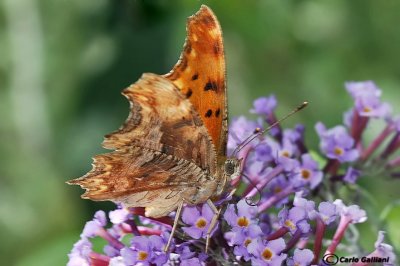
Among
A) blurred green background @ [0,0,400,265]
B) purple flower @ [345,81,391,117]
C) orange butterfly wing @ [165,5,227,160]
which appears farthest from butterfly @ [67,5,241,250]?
blurred green background @ [0,0,400,265]

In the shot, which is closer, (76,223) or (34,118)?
(76,223)

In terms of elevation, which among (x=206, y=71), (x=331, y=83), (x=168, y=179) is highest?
(x=331, y=83)

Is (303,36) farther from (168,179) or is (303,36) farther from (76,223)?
(168,179)

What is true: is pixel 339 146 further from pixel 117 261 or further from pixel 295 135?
pixel 117 261

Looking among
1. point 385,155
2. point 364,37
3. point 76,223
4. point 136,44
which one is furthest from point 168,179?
point 364,37

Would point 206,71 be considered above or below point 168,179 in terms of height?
above

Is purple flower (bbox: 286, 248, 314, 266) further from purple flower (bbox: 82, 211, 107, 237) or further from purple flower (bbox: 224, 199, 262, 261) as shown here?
purple flower (bbox: 82, 211, 107, 237)

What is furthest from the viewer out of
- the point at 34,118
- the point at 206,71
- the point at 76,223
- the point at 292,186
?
the point at 34,118
